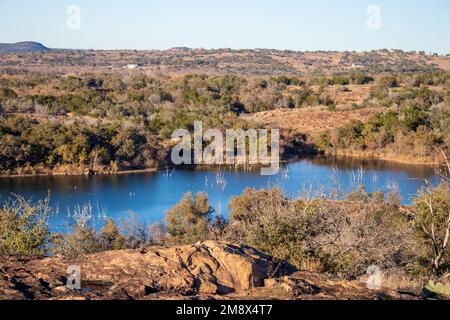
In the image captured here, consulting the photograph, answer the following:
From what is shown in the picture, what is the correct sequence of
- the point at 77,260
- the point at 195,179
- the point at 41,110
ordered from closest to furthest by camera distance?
the point at 77,260, the point at 195,179, the point at 41,110

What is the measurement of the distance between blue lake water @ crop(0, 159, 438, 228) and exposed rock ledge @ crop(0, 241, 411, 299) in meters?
14.0

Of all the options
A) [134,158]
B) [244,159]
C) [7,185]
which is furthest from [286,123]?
[7,185]

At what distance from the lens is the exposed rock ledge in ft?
18.1

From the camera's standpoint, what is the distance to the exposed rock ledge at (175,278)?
5.52m

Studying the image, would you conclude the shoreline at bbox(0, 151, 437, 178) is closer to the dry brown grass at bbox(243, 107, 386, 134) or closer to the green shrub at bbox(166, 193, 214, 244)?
the dry brown grass at bbox(243, 107, 386, 134)

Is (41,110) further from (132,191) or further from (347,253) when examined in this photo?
(347,253)

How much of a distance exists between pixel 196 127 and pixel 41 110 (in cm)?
1129

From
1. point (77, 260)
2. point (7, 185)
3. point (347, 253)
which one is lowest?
point (7, 185)

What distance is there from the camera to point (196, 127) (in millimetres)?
36875

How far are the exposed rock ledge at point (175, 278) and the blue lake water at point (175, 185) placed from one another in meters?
14.0

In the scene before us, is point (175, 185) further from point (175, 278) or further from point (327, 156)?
point (175, 278)

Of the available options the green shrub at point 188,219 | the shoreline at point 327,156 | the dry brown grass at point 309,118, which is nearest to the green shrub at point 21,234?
the green shrub at point 188,219

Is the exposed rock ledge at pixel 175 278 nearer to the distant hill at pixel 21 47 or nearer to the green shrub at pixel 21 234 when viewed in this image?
the green shrub at pixel 21 234

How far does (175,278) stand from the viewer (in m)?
5.84
